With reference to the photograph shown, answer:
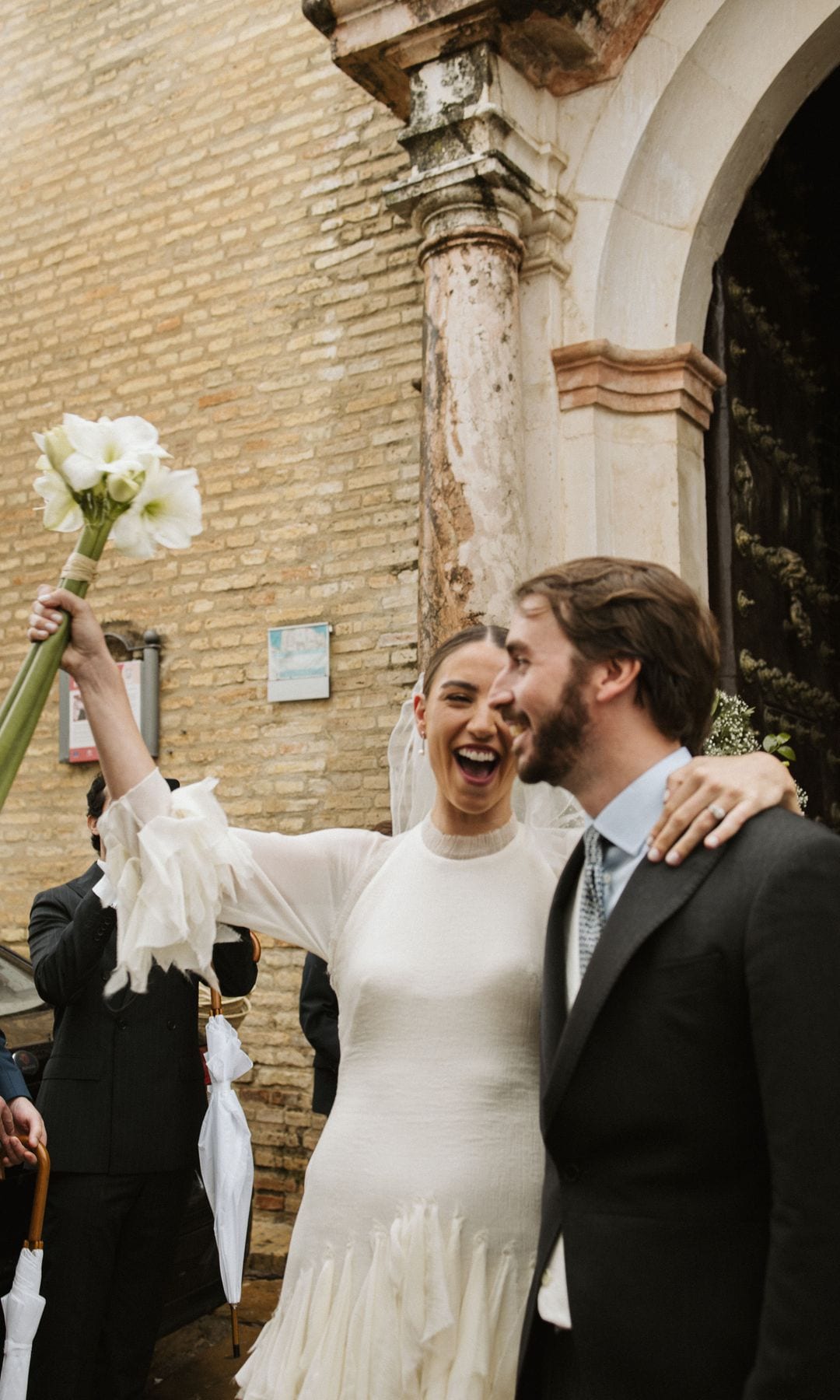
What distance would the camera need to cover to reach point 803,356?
6.79 m

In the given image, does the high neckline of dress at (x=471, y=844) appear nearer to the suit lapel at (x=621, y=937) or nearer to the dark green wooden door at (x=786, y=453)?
the suit lapel at (x=621, y=937)

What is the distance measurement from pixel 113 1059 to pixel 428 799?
1.65 m

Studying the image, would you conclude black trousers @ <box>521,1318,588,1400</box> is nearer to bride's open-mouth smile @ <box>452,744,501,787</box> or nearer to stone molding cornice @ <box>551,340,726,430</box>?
bride's open-mouth smile @ <box>452,744,501,787</box>

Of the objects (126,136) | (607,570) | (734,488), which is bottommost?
(607,570)

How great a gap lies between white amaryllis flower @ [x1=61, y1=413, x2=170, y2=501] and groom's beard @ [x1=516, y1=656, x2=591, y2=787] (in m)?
0.62

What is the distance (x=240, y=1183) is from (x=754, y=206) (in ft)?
16.3

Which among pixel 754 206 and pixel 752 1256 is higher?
pixel 754 206

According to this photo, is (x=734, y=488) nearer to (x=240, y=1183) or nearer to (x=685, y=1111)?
(x=240, y=1183)

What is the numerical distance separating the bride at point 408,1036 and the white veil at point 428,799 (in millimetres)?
153

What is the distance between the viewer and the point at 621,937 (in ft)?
5.13

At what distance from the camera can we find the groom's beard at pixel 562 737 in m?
1.75

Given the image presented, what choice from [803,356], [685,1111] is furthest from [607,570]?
[803,356]

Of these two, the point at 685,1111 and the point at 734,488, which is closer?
the point at 685,1111

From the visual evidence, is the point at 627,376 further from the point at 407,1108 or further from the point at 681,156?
the point at 407,1108
